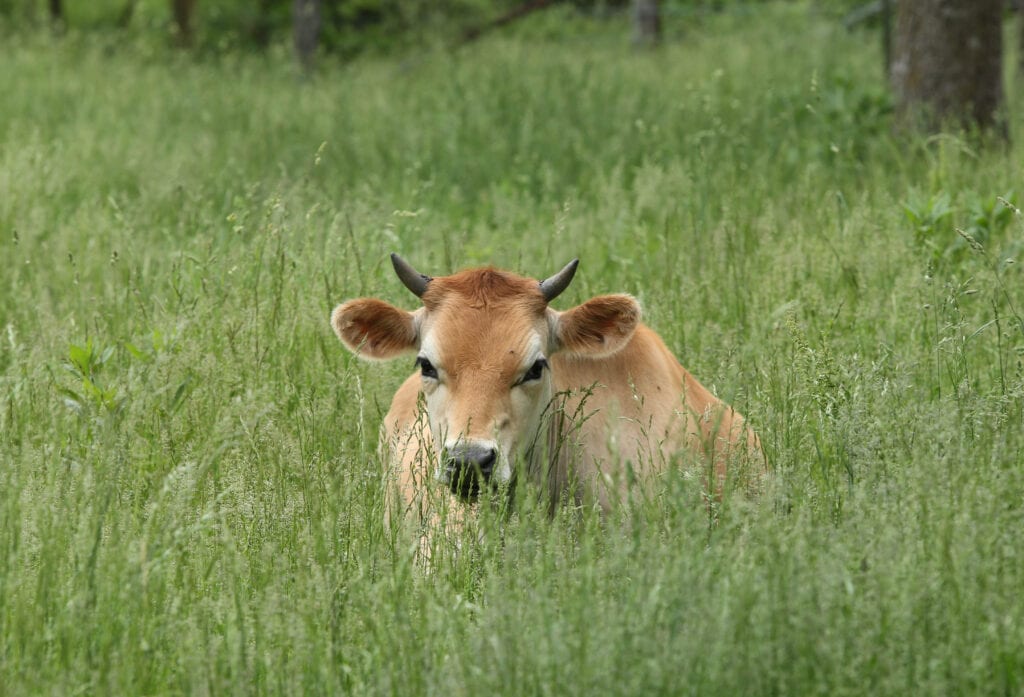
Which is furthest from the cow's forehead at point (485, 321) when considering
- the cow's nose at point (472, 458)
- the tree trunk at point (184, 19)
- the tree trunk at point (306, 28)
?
the tree trunk at point (184, 19)

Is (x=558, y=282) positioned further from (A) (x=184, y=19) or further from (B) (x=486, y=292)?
(A) (x=184, y=19)

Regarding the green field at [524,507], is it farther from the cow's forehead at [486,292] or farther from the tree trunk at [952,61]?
the cow's forehead at [486,292]

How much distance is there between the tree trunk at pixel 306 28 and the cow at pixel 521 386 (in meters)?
11.3

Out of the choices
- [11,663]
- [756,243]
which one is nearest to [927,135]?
[756,243]

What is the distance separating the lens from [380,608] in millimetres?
3180

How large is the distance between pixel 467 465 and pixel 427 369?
628mm

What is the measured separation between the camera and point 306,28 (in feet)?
52.1

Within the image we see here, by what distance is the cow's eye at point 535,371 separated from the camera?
4.48m

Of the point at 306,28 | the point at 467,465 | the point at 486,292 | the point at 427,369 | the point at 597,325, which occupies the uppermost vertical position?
the point at 306,28

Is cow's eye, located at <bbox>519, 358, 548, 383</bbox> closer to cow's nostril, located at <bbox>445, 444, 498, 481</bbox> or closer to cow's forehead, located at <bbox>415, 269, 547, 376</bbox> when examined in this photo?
cow's forehead, located at <bbox>415, 269, 547, 376</bbox>

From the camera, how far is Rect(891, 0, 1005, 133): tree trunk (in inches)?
342

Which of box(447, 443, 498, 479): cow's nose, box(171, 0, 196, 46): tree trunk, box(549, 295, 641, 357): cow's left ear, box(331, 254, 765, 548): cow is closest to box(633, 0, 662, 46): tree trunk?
box(171, 0, 196, 46): tree trunk

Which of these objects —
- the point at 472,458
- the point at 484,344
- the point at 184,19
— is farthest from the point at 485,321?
the point at 184,19

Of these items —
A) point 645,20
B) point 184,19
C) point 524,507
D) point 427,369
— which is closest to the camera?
point 524,507
